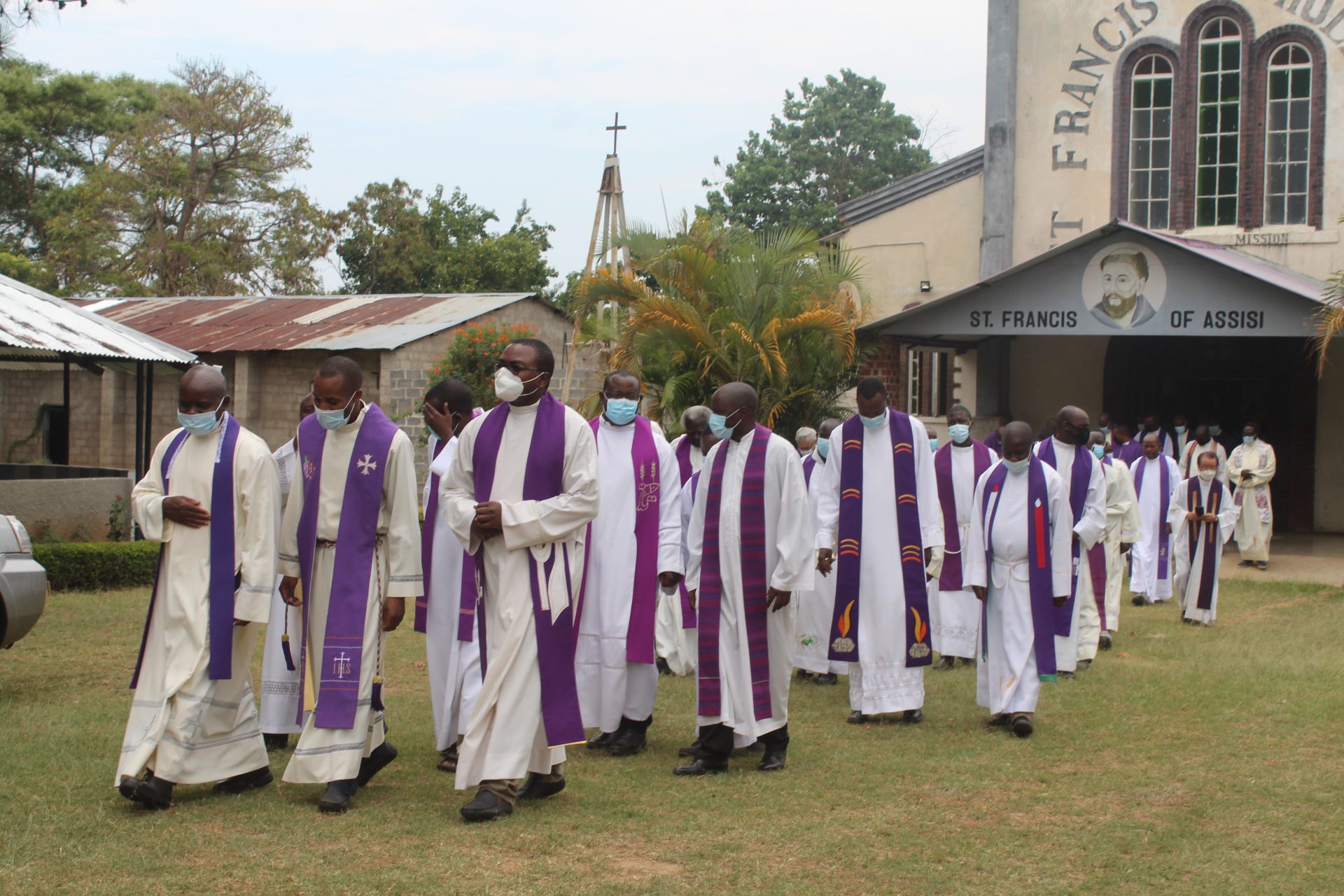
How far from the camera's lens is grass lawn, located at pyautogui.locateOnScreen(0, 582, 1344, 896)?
5152 mm

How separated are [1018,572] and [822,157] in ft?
146

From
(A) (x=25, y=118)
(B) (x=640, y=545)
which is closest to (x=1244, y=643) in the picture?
(B) (x=640, y=545)

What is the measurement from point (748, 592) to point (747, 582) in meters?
0.05

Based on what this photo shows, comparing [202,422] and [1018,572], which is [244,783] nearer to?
[202,422]

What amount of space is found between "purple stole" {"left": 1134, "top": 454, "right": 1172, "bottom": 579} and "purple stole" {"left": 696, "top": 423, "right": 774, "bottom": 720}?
28.3 feet

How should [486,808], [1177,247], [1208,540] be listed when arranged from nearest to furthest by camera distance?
1. [486,808]
2. [1208,540]
3. [1177,247]

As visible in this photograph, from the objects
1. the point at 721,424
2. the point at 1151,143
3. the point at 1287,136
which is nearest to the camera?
the point at 721,424

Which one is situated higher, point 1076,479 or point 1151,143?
point 1151,143

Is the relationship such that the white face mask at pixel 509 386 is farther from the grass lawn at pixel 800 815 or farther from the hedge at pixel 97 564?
the hedge at pixel 97 564

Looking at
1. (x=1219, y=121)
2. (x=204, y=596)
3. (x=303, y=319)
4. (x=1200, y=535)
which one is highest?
(x=1219, y=121)

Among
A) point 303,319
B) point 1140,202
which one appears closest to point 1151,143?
point 1140,202

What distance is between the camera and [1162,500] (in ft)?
47.8

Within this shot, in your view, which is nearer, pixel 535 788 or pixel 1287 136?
pixel 535 788

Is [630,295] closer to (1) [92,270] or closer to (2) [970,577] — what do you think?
(2) [970,577]
